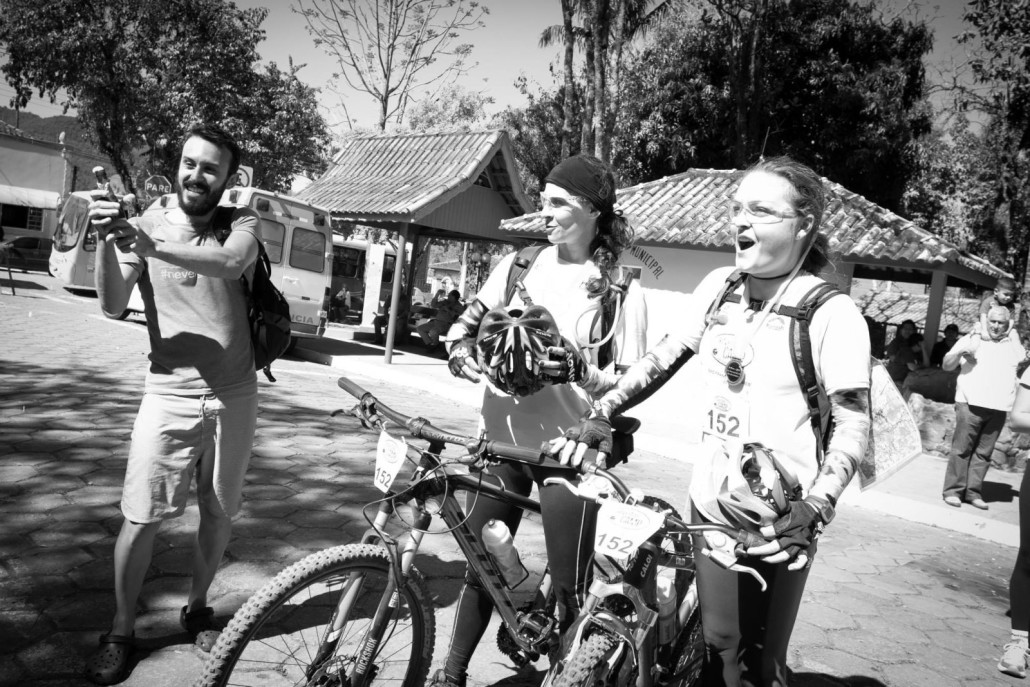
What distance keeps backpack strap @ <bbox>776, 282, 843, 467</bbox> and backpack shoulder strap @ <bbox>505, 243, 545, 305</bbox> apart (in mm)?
1015

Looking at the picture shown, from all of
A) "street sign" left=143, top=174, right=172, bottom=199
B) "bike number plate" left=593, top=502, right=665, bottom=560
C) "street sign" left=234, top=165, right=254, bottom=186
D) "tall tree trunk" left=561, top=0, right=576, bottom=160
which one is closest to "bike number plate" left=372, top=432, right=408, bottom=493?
"bike number plate" left=593, top=502, right=665, bottom=560

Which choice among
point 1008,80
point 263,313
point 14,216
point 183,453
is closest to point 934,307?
point 1008,80

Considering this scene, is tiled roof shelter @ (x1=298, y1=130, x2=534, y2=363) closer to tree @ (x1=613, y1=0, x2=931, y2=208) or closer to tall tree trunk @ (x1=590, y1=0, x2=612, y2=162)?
tall tree trunk @ (x1=590, y1=0, x2=612, y2=162)

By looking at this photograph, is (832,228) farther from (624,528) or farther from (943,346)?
(624,528)

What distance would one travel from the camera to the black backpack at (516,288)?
102 inches

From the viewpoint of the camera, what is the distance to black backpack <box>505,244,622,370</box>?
2.60m

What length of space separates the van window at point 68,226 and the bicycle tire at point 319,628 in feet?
65.2

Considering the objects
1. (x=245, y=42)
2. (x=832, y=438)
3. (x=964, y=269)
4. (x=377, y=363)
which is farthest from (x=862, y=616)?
(x=245, y=42)

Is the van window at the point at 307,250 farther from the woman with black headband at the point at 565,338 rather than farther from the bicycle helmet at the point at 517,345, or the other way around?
the bicycle helmet at the point at 517,345

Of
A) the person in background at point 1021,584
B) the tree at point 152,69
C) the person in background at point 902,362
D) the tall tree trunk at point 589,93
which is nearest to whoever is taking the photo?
the person in background at point 1021,584

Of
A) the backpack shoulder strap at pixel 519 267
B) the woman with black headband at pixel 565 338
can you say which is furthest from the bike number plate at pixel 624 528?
the backpack shoulder strap at pixel 519 267

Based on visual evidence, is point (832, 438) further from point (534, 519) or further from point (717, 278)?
point (534, 519)

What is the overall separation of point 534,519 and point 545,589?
2904mm

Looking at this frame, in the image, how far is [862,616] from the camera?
451cm
